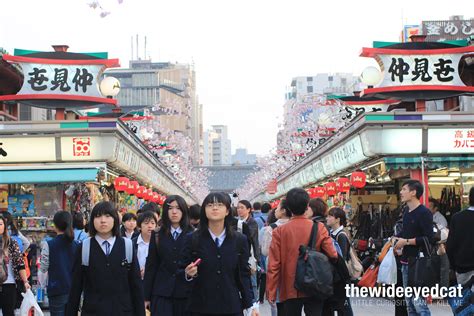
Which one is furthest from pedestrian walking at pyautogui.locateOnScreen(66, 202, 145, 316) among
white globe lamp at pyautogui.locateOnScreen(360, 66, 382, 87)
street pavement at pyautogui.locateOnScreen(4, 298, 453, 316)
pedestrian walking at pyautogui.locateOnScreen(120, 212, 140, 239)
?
white globe lamp at pyautogui.locateOnScreen(360, 66, 382, 87)

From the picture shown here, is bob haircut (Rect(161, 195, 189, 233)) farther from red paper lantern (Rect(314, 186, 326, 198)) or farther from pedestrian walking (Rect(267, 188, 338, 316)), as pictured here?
red paper lantern (Rect(314, 186, 326, 198))

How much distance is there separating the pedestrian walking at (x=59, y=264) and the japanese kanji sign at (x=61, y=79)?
9.73 meters

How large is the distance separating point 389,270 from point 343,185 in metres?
12.1

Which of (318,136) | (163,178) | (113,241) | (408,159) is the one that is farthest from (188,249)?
(163,178)

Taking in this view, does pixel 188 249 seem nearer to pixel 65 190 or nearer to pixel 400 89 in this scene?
pixel 65 190

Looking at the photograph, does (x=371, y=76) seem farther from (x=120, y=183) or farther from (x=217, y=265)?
(x=217, y=265)

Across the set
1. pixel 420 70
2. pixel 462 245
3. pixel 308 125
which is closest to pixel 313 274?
pixel 462 245

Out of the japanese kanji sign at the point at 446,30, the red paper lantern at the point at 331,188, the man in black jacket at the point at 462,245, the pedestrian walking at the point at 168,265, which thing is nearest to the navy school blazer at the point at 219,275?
the pedestrian walking at the point at 168,265

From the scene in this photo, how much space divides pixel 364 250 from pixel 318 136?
15.4m

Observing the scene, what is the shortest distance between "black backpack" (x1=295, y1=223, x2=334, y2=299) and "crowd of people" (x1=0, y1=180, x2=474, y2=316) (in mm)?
23

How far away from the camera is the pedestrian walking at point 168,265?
7.46m

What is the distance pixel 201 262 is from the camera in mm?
6410

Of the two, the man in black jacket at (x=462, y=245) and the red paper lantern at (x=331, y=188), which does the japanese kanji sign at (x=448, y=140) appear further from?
the red paper lantern at (x=331, y=188)

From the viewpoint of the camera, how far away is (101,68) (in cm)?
1877
